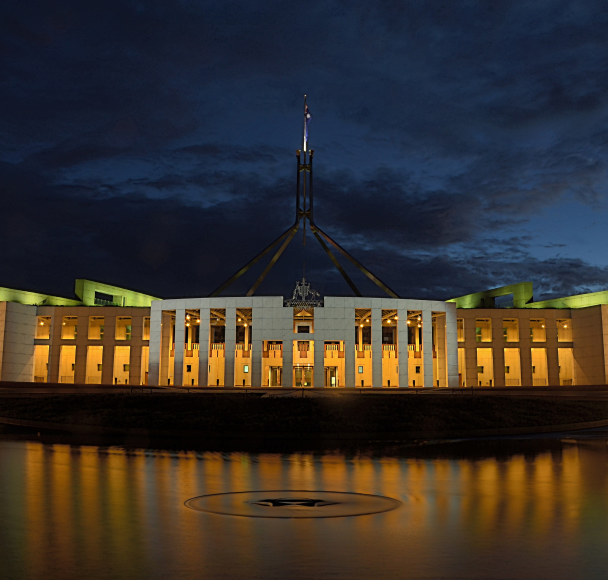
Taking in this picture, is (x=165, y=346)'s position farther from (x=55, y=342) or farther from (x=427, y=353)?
(x=427, y=353)

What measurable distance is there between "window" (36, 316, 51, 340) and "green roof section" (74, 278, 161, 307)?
843 cm

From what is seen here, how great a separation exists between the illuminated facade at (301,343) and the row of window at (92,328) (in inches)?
6.4

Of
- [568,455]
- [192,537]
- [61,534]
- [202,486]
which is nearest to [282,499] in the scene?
[202,486]

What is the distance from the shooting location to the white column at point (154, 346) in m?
68.6

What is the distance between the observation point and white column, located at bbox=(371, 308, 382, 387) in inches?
2547

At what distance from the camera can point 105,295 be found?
9275 centimetres

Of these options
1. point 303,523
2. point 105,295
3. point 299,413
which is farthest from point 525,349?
point 303,523

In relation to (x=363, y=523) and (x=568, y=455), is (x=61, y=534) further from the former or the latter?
(x=568, y=455)

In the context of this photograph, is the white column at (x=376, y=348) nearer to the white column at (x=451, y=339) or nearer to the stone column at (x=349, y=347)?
the stone column at (x=349, y=347)

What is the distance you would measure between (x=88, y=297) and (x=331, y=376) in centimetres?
3854

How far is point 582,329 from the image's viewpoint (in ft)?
249

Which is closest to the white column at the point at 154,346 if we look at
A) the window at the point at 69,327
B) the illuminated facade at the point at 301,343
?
the illuminated facade at the point at 301,343

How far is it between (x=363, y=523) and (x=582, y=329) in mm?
73669

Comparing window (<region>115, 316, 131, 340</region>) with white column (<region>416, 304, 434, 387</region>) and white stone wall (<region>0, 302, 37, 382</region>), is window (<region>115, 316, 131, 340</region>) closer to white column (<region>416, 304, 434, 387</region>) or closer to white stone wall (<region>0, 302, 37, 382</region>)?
white stone wall (<region>0, 302, 37, 382</region>)
